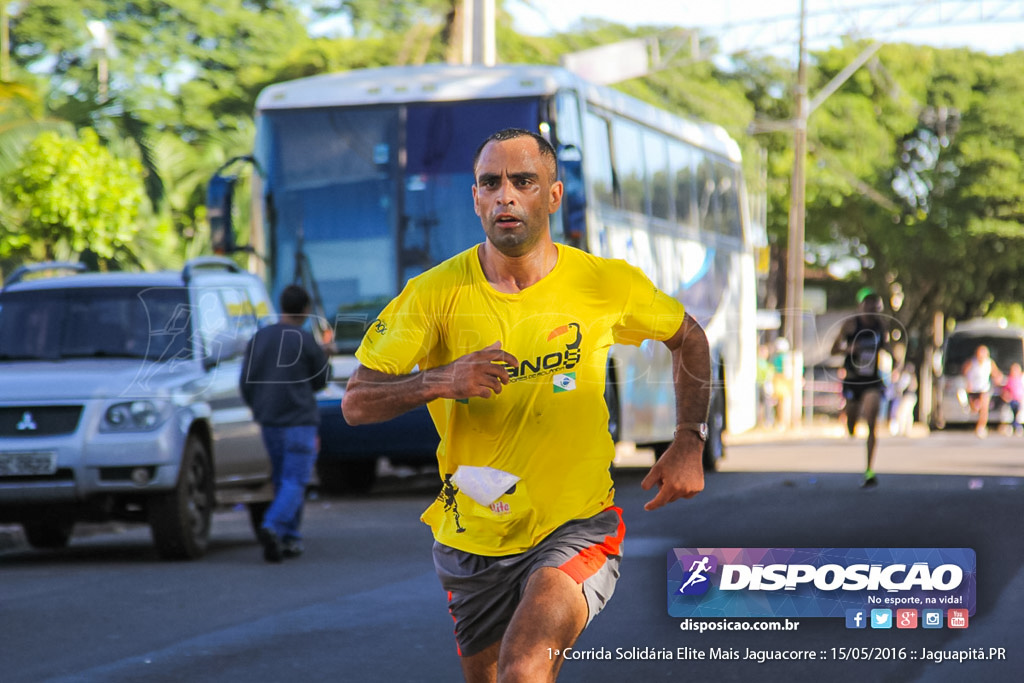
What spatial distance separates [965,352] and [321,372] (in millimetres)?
29123

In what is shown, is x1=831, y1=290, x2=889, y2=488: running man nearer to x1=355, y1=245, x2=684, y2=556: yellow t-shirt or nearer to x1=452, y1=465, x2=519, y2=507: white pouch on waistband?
x1=355, y1=245, x2=684, y2=556: yellow t-shirt

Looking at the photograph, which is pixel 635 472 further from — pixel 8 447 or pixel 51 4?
pixel 51 4

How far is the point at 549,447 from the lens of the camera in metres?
4.20

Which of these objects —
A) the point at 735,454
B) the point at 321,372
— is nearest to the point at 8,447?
the point at 321,372

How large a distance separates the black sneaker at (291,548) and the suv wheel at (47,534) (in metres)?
1.86

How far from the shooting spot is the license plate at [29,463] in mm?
10469

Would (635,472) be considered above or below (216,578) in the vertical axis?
below

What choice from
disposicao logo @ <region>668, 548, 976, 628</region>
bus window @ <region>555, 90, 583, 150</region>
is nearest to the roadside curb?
bus window @ <region>555, 90, 583, 150</region>

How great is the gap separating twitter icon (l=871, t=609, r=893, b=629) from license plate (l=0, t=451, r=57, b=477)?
19.9 ft

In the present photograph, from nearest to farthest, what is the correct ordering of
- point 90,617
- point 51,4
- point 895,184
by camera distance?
point 90,617, point 51,4, point 895,184

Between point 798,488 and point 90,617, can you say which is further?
point 798,488

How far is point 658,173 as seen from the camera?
18.2 m

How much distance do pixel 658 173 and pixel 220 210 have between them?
18.0 ft

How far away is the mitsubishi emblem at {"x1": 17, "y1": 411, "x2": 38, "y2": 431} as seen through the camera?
10578mm
